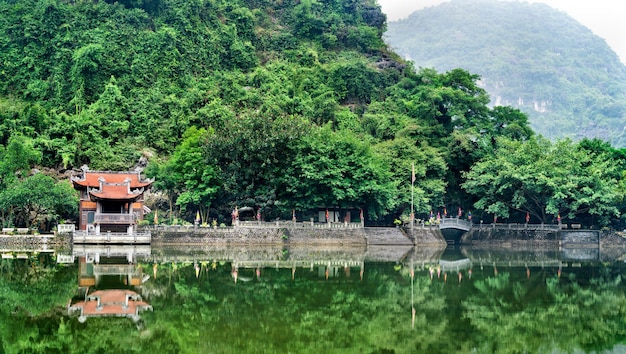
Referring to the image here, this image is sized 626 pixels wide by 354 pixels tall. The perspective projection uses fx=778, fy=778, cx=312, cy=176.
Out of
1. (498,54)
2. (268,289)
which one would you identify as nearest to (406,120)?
(268,289)

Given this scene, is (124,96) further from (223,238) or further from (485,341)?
(485,341)

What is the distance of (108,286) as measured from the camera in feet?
79.3

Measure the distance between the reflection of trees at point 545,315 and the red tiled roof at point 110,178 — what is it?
24.2 m

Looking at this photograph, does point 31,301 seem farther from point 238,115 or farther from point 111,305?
point 238,115

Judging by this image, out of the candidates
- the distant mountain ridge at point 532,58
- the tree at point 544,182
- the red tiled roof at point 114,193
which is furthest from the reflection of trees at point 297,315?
the distant mountain ridge at point 532,58

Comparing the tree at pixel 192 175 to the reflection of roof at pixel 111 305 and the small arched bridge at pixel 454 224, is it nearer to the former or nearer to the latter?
the small arched bridge at pixel 454 224

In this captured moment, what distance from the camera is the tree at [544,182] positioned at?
51062 millimetres

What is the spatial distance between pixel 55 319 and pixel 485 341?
9794mm

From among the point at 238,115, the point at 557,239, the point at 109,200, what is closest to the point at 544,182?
the point at 557,239

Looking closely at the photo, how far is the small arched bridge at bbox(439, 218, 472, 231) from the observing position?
173ft

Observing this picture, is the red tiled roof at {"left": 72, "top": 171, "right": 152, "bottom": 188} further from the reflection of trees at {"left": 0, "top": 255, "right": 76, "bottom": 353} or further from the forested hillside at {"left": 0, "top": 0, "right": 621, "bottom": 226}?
the reflection of trees at {"left": 0, "top": 255, "right": 76, "bottom": 353}

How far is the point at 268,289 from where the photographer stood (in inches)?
966

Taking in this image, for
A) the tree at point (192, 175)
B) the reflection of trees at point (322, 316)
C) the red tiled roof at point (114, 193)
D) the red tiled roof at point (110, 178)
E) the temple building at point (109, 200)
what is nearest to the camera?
the reflection of trees at point (322, 316)

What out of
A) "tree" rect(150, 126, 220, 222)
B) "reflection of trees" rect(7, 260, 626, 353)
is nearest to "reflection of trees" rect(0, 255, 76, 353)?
"reflection of trees" rect(7, 260, 626, 353)
